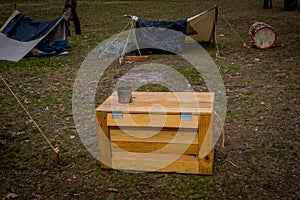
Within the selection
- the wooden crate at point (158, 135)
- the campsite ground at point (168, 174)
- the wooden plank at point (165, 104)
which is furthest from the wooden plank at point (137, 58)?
the wooden crate at point (158, 135)

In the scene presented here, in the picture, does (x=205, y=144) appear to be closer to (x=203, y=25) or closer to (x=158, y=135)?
(x=158, y=135)

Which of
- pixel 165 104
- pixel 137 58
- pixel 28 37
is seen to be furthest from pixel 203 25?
pixel 165 104

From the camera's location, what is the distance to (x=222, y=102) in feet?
16.0

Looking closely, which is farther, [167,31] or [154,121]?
[167,31]

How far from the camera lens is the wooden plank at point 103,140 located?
316cm

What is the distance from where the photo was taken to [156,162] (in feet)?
10.5

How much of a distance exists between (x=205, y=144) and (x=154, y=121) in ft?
1.45

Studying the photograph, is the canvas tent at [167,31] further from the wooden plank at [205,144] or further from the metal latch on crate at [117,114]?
the wooden plank at [205,144]

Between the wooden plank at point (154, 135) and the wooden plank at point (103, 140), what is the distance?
0.19 ft

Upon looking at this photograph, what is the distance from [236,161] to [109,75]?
349 cm

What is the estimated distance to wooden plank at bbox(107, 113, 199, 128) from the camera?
298cm

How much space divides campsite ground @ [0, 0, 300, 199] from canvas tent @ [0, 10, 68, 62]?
16.1 inches

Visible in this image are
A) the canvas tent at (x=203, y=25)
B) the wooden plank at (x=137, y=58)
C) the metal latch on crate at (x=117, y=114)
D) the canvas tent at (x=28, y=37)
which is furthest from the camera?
the canvas tent at (x=28, y=37)

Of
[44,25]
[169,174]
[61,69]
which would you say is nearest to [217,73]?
[61,69]
